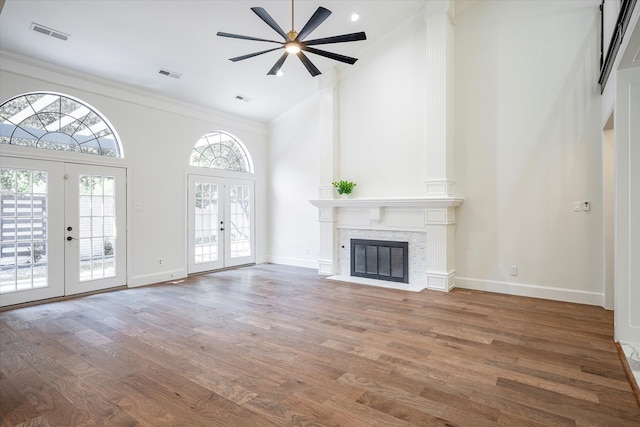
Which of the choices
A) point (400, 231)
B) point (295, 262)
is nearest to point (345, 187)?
point (400, 231)

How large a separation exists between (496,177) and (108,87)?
619 centimetres

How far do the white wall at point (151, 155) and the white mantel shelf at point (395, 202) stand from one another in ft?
8.68

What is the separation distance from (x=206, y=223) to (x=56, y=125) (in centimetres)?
287

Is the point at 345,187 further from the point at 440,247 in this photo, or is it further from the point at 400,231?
the point at 440,247

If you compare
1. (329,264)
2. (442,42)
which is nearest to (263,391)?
(329,264)

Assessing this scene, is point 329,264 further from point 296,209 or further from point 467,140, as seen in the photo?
point 467,140

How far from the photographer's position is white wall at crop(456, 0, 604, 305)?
4.41 meters

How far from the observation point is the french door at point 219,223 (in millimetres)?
6539

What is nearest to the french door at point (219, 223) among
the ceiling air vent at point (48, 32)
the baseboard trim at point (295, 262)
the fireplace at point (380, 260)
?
the baseboard trim at point (295, 262)

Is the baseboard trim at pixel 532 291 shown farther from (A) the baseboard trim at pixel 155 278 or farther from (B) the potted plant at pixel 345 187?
(A) the baseboard trim at pixel 155 278

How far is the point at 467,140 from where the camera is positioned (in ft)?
17.3

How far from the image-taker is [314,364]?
2773mm

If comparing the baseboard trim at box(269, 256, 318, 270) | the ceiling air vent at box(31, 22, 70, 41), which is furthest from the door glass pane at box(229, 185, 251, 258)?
the ceiling air vent at box(31, 22, 70, 41)

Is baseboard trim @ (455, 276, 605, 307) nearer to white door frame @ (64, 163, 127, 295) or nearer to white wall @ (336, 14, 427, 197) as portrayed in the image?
white wall @ (336, 14, 427, 197)
